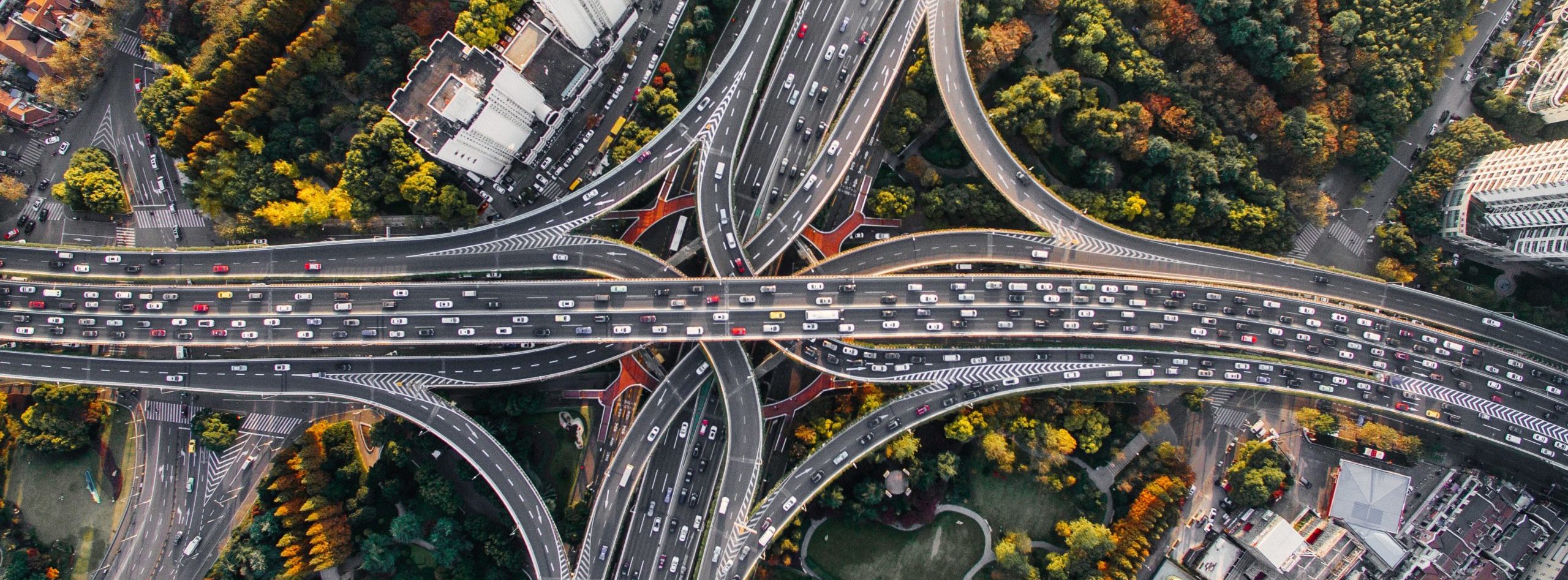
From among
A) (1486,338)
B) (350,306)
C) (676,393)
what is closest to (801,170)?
(676,393)

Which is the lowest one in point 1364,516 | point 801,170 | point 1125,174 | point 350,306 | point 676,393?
point 350,306

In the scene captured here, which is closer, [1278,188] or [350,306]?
[350,306]

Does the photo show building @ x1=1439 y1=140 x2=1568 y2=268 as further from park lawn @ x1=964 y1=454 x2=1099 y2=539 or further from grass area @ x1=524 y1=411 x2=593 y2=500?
grass area @ x1=524 y1=411 x2=593 y2=500

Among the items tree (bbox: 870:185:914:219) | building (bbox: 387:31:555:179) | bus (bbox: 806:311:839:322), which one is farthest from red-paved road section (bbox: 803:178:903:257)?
building (bbox: 387:31:555:179)

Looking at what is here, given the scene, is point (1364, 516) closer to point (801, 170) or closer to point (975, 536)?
point (975, 536)

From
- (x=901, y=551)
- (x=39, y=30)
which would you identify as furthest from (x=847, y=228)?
(x=39, y=30)

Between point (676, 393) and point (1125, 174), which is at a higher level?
point (1125, 174)

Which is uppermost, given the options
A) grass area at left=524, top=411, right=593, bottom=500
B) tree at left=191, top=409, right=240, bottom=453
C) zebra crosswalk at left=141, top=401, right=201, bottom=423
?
grass area at left=524, top=411, right=593, bottom=500

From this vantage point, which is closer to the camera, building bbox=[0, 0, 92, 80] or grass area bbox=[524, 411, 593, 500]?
building bbox=[0, 0, 92, 80]
